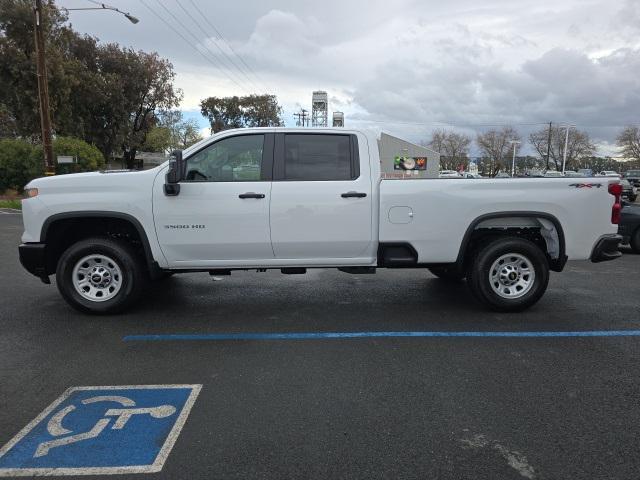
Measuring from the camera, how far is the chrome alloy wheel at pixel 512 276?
583 centimetres

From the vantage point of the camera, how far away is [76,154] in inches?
893

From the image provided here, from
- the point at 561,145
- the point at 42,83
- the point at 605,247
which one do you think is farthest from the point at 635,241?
the point at 561,145

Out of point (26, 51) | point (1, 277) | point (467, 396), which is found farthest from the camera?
point (26, 51)

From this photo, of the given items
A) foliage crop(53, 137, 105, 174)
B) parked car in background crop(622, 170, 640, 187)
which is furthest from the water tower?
foliage crop(53, 137, 105, 174)

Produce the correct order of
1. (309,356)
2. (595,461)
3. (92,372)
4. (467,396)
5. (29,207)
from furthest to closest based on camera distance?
(29,207)
(309,356)
(92,372)
(467,396)
(595,461)

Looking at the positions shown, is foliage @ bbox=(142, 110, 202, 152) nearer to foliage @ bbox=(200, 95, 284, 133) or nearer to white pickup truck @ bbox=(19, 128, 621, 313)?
foliage @ bbox=(200, 95, 284, 133)

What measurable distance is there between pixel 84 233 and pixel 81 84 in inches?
1364

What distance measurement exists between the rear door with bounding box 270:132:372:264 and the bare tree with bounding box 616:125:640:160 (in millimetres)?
95036

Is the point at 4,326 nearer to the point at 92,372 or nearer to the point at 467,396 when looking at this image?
the point at 92,372

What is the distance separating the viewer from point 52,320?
5641 millimetres

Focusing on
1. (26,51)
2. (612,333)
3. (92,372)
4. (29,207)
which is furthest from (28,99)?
(612,333)

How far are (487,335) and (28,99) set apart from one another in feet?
104

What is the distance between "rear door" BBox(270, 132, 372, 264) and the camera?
5523 millimetres

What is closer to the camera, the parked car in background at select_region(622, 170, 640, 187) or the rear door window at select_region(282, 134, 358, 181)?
the rear door window at select_region(282, 134, 358, 181)
